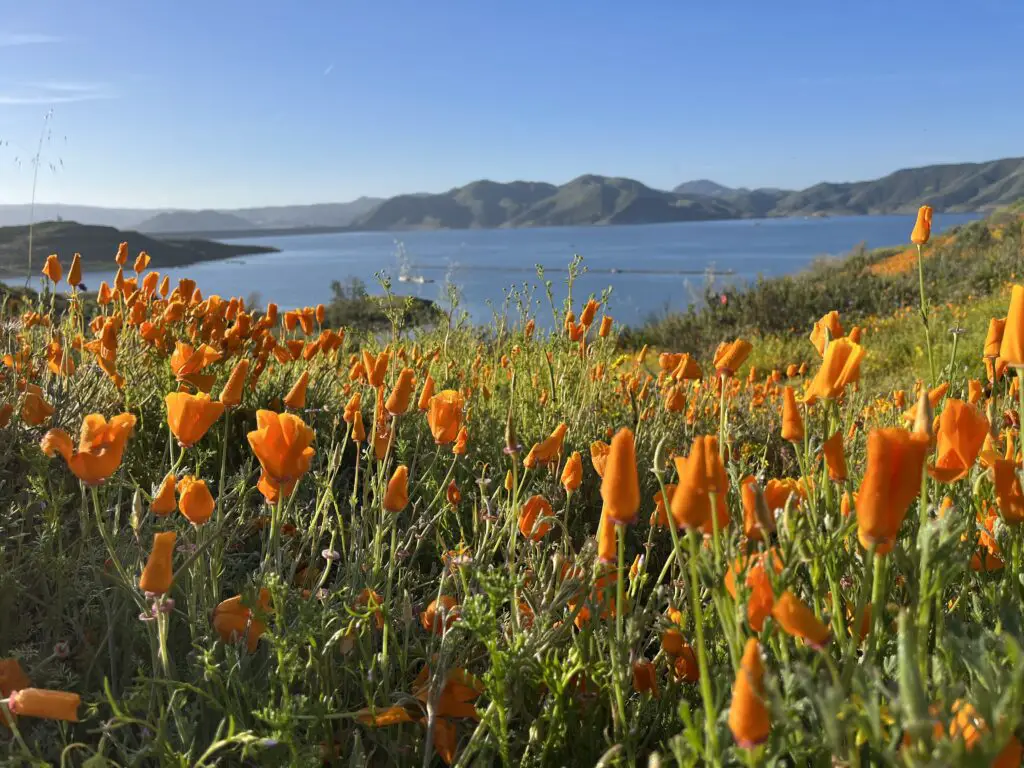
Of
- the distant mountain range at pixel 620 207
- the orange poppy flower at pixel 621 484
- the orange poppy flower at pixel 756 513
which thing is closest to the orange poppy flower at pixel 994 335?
the orange poppy flower at pixel 756 513

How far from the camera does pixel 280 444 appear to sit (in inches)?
48.0

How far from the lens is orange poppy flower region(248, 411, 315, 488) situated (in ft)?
3.96

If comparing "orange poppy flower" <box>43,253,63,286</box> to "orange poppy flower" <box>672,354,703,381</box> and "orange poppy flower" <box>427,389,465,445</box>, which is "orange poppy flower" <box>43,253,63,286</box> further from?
"orange poppy flower" <box>672,354,703,381</box>

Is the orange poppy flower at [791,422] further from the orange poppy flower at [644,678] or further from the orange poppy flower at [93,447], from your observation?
the orange poppy flower at [93,447]

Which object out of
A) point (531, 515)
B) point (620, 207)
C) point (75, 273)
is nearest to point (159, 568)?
point (531, 515)

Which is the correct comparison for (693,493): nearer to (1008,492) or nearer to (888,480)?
(888,480)

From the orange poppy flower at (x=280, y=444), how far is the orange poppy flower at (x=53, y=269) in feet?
7.44

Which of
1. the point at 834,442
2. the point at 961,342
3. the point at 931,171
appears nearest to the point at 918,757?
the point at 834,442

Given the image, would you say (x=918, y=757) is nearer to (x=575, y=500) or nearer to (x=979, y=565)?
(x=979, y=565)

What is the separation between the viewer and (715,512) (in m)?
0.98

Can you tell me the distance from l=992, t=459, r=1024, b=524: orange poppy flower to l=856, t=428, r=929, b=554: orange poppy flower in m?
0.37

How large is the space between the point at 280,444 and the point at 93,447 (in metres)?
0.28

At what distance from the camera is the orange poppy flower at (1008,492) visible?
1092 mm

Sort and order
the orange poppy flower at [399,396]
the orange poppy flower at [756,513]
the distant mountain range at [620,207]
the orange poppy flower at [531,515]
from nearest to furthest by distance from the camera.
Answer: the orange poppy flower at [756,513] → the orange poppy flower at [531,515] → the orange poppy flower at [399,396] → the distant mountain range at [620,207]
